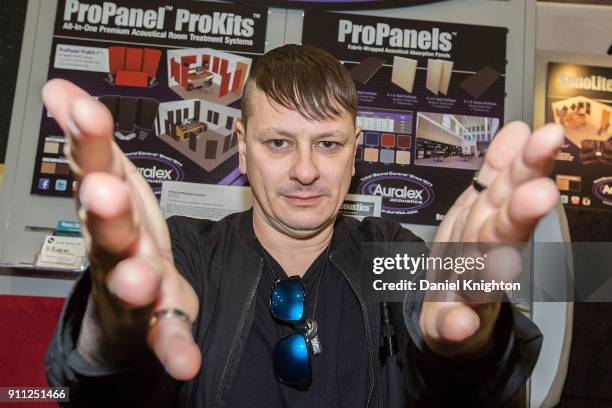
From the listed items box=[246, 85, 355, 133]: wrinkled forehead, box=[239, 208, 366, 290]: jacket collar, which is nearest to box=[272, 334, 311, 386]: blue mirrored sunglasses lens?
box=[239, 208, 366, 290]: jacket collar

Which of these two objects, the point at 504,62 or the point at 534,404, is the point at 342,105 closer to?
the point at 504,62

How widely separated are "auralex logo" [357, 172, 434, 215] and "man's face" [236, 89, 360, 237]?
0.36m

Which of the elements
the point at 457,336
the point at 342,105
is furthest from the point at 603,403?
the point at 457,336

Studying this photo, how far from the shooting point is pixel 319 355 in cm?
94

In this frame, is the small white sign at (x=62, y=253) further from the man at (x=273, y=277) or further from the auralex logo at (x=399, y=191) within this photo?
the auralex logo at (x=399, y=191)

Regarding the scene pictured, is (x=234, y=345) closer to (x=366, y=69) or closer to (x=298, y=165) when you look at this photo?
(x=298, y=165)

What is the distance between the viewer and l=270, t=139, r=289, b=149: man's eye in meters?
1.04

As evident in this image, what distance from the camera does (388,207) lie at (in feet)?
4.63

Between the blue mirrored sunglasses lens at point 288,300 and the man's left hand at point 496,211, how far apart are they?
0.30 meters

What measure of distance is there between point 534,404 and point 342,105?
0.79 m

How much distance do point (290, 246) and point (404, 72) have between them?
0.65m

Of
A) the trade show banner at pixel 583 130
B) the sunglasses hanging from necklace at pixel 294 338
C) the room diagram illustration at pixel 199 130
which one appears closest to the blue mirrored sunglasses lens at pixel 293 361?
the sunglasses hanging from necklace at pixel 294 338

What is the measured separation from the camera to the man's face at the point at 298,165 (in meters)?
1.01

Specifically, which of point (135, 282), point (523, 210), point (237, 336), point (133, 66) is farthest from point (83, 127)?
point (133, 66)
